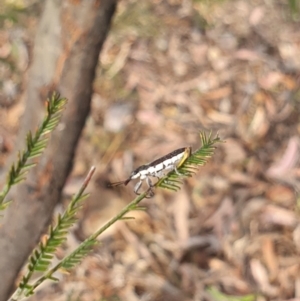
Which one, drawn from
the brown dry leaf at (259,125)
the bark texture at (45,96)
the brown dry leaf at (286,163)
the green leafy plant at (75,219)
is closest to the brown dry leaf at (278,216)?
the brown dry leaf at (286,163)

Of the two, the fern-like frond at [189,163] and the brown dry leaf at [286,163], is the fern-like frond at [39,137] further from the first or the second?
the brown dry leaf at [286,163]

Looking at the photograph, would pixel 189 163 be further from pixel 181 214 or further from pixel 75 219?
pixel 181 214

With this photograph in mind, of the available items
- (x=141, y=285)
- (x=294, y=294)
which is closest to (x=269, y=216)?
(x=294, y=294)

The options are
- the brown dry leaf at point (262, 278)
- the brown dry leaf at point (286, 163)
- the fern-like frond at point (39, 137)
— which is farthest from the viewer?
the brown dry leaf at point (286, 163)

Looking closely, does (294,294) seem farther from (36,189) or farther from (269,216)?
(36,189)

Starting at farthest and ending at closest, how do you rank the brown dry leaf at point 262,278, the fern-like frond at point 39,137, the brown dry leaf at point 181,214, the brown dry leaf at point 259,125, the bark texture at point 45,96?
the brown dry leaf at point 259,125
the brown dry leaf at point 181,214
the brown dry leaf at point 262,278
the bark texture at point 45,96
the fern-like frond at point 39,137

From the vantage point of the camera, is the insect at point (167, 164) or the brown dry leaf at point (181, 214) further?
the brown dry leaf at point (181, 214)

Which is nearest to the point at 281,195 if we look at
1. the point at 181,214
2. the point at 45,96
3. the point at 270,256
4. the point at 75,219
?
the point at 270,256
